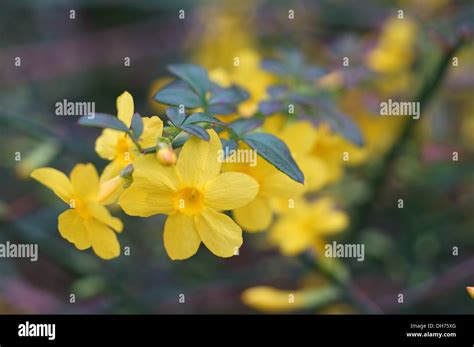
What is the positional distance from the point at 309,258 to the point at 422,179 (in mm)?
515

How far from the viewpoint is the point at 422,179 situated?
1.67m

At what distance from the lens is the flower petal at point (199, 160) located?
789 millimetres

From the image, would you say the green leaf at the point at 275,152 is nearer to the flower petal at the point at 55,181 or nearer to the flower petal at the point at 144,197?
the flower petal at the point at 144,197

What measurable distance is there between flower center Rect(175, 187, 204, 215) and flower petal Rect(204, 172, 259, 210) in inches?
1.2

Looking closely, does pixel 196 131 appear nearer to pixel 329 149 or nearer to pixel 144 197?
pixel 144 197

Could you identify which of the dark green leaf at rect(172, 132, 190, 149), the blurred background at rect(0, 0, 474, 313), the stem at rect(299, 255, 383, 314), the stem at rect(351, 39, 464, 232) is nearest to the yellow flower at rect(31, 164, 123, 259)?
the dark green leaf at rect(172, 132, 190, 149)

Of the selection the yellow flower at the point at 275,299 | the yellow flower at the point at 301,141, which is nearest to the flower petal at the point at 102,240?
the yellow flower at the point at 301,141

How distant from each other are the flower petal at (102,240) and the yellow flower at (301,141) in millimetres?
320

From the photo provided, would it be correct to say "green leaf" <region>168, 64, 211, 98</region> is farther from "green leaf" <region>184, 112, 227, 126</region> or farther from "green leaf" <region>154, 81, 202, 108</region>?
"green leaf" <region>184, 112, 227, 126</region>

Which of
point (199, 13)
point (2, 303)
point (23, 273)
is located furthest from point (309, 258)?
point (199, 13)

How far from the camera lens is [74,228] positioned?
83 cm
